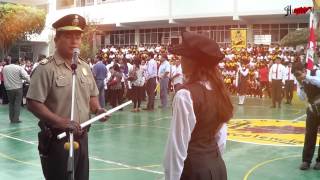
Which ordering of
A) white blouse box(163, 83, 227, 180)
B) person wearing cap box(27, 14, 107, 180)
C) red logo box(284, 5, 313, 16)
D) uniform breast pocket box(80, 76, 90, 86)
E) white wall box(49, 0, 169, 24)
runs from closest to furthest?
white blouse box(163, 83, 227, 180) < person wearing cap box(27, 14, 107, 180) < uniform breast pocket box(80, 76, 90, 86) < red logo box(284, 5, 313, 16) < white wall box(49, 0, 169, 24)

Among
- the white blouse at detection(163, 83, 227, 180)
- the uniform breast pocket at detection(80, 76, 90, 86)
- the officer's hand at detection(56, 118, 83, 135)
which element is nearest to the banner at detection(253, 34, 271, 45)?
the uniform breast pocket at detection(80, 76, 90, 86)

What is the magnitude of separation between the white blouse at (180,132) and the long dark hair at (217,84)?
0.19 meters

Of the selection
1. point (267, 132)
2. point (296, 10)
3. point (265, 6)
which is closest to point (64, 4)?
point (265, 6)

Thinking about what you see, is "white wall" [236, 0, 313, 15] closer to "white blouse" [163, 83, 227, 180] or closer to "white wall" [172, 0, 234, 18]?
"white wall" [172, 0, 234, 18]

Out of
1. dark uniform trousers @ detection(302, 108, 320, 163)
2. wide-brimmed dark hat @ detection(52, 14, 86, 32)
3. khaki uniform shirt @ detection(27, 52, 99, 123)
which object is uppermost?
wide-brimmed dark hat @ detection(52, 14, 86, 32)

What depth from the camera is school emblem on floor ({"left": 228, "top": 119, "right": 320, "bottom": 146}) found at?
9.77 meters

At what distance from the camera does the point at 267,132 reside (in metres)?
11.0

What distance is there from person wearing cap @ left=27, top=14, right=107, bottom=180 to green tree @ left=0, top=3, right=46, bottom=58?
105 ft

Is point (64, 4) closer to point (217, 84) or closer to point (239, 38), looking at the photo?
point (239, 38)

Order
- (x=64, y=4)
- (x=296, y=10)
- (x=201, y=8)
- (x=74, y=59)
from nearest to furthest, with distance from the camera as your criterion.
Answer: (x=74, y=59), (x=296, y=10), (x=201, y=8), (x=64, y=4)

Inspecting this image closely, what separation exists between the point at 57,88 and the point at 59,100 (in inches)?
3.9

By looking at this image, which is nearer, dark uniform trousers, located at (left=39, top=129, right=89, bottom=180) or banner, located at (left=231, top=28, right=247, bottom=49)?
dark uniform trousers, located at (left=39, top=129, right=89, bottom=180)

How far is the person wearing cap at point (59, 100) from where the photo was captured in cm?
363

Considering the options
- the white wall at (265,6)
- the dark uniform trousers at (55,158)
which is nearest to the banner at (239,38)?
the white wall at (265,6)
